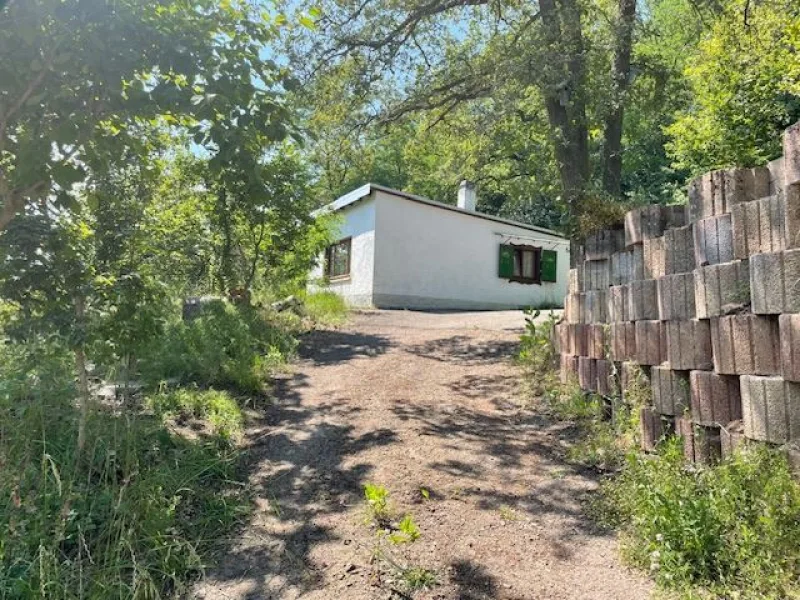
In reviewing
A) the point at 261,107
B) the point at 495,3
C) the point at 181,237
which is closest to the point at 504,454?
the point at 261,107

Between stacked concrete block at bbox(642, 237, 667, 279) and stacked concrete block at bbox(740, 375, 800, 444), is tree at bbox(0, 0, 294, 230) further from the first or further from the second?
Answer: stacked concrete block at bbox(740, 375, 800, 444)

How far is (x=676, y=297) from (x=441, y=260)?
12434 millimetres

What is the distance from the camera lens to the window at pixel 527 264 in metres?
17.0

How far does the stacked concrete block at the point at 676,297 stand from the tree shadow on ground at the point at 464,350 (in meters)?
3.27

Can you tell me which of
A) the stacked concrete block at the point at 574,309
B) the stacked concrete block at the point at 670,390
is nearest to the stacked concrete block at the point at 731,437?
the stacked concrete block at the point at 670,390

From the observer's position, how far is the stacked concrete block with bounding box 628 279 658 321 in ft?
11.7

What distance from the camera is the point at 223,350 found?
20.4ft

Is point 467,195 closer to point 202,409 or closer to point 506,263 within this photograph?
point 506,263

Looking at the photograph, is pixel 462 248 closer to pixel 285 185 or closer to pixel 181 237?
pixel 285 185

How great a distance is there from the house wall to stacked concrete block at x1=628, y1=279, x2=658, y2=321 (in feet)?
35.6

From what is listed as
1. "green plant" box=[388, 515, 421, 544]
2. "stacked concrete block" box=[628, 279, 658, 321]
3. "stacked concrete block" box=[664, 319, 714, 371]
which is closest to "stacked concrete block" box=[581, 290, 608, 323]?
"stacked concrete block" box=[628, 279, 658, 321]

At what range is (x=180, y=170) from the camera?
354 inches

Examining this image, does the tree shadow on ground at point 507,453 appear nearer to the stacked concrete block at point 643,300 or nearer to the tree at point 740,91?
the stacked concrete block at point 643,300

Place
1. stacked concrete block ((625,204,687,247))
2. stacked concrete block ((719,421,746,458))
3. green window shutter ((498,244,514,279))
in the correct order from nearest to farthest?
1. stacked concrete block ((719,421,746,458))
2. stacked concrete block ((625,204,687,247))
3. green window shutter ((498,244,514,279))
